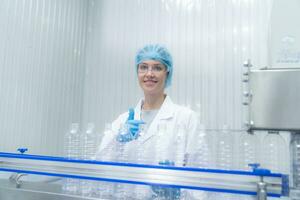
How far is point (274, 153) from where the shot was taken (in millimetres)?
1012

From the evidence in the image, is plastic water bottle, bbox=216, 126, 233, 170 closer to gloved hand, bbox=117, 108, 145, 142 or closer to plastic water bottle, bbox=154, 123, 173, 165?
plastic water bottle, bbox=154, 123, 173, 165

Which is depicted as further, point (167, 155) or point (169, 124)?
point (169, 124)

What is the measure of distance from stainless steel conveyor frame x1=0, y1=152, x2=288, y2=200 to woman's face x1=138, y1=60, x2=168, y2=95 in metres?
0.92

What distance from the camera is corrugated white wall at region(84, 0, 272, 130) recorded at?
2207mm

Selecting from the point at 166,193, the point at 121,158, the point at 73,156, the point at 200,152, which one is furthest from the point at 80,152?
the point at 200,152

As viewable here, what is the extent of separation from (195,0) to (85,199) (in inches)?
79.0

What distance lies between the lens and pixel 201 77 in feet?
7.55

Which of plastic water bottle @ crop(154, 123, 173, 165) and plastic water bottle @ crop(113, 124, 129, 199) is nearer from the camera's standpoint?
plastic water bottle @ crop(113, 124, 129, 199)

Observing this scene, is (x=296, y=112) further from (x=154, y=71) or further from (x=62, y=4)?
(x=62, y=4)

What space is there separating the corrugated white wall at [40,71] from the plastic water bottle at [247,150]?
1500 millimetres

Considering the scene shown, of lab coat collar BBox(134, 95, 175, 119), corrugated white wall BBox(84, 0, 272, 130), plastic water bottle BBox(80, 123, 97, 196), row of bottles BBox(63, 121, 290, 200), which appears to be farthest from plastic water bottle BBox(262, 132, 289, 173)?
corrugated white wall BBox(84, 0, 272, 130)

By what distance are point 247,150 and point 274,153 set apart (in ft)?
0.34

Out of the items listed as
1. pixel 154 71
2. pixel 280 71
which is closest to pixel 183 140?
pixel 154 71

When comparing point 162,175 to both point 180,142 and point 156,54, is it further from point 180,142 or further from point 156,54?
point 156,54
